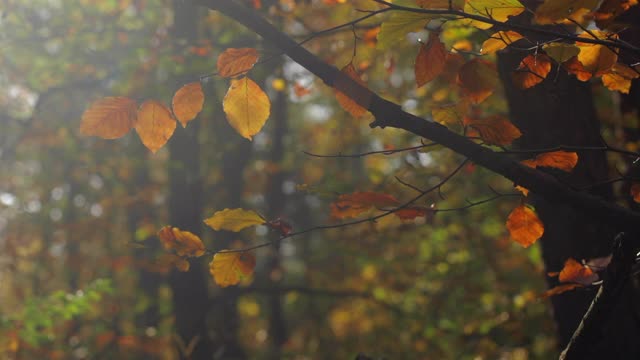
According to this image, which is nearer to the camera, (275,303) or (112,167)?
(112,167)

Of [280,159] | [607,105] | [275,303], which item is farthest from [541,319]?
[275,303]

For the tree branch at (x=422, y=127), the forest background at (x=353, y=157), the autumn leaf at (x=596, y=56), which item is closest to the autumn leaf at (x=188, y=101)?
the forest background at (x=353, y=157)

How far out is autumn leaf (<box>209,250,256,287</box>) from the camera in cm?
195

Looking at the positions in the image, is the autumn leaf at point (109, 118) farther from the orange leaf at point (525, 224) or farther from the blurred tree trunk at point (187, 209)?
the blurred tree trunk at point (187, 209)

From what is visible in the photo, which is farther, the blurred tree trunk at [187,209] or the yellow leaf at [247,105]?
the blurred tree trunk at [187,209]

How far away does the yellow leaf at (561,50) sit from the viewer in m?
1.65

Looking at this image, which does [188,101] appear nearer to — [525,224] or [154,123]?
[154,123]

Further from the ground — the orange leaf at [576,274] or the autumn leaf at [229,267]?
the autumn leaf at [229,267]

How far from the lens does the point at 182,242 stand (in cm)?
195

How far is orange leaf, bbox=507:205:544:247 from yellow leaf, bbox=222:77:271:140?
2.79 feet

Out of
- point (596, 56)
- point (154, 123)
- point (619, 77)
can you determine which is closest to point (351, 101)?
point (154, 123)

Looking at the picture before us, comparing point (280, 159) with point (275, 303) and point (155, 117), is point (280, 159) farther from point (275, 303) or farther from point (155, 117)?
point (155, 117)

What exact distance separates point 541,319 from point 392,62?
2.79 meters

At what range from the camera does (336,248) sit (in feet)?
26.5
